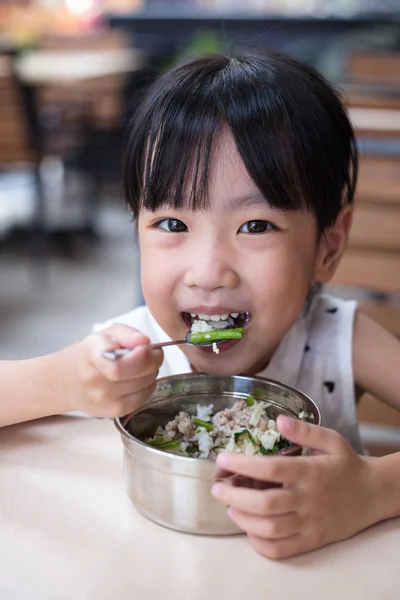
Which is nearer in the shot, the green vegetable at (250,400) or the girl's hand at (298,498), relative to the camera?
the girl's hand at (298,498)

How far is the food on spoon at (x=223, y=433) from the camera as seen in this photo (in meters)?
0.85

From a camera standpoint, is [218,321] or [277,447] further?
[218,321]

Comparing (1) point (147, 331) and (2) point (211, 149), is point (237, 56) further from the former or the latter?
(1) point (147, 331)

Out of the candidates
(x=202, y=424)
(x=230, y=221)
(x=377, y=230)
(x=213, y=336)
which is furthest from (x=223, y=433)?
(x=377, y=230)

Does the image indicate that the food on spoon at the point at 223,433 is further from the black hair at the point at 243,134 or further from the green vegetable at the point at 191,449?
the black hair at the point at 243,134

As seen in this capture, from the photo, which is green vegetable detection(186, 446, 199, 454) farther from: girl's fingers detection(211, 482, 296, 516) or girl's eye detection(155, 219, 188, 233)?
girl's eye detection(155, 219, 188, 233)

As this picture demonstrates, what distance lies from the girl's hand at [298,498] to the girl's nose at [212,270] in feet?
0.89

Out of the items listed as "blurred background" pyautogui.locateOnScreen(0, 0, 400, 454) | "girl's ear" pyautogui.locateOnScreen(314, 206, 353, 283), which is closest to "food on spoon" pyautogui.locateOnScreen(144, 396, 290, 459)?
→ "girl's ear" pyautogui.locateOnScreen(314, 206, 353, 283)

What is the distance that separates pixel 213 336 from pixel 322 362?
362 millimetres

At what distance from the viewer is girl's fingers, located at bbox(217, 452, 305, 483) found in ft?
2.25

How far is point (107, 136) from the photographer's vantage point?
16.9 ft

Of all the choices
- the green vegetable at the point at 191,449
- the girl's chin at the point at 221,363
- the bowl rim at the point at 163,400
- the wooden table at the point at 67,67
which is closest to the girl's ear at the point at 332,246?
the girl's chin at the point at 221,363

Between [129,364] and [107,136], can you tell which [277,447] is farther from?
[107,136]

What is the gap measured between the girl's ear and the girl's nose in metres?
0.26
